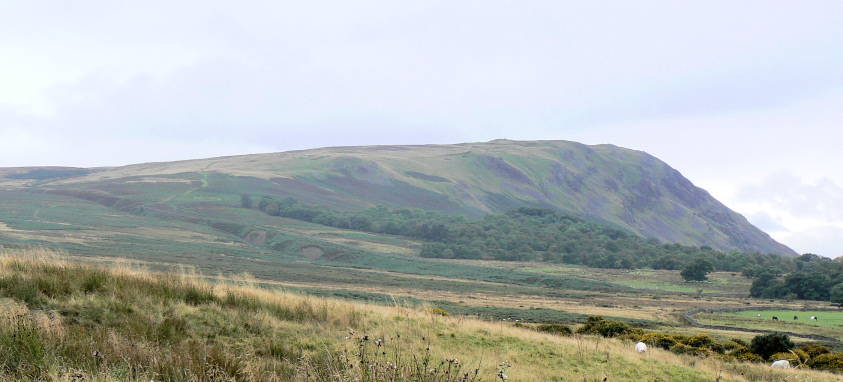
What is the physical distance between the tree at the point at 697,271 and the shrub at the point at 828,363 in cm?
9047

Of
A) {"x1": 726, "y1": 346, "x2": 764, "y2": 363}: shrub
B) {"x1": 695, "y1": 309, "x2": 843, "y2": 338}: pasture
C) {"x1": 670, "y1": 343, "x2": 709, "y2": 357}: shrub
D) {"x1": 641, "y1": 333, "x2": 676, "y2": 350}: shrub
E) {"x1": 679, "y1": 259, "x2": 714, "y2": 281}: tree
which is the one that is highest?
{"x1": 670, "y1": 343, "x2": 709, "y2": 357}: shrub

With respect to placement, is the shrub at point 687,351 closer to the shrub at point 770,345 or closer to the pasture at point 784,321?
the shrub at point 770,345

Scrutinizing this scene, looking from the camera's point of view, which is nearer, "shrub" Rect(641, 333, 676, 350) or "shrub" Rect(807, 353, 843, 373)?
"shrub" Rect(807, 353, 843, 373)

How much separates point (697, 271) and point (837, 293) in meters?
26.9

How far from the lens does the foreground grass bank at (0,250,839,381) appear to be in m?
6.46

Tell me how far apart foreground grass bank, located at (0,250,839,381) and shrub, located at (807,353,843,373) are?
20.3 feet

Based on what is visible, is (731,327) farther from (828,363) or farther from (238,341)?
(238,341)

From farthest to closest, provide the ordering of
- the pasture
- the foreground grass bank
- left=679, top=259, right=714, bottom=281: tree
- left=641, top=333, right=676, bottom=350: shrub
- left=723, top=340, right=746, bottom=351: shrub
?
left=679, top=259, right=714, bottom=281: tree → the pasture → left=723, top=340, right=746, bottom=351: shrub → left=641, top=333, right=676, bottom=350: shrub → the foreground grass bank

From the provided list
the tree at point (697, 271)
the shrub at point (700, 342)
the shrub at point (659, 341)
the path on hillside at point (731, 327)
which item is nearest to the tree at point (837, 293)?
the path on hillside at point (731, 327)

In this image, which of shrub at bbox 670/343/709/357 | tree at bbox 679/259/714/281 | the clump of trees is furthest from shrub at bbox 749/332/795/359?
tree at bbox 679/259/714/281

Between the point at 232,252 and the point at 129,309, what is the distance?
298 ft

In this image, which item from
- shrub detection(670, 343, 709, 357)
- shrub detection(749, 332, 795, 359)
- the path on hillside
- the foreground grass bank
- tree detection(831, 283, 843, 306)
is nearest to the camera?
the foreground grass bank

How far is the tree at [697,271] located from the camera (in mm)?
106125

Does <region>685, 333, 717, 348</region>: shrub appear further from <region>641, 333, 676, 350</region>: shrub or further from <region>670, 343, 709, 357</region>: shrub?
<region>670, 343, 709, 357</region>: shrub
